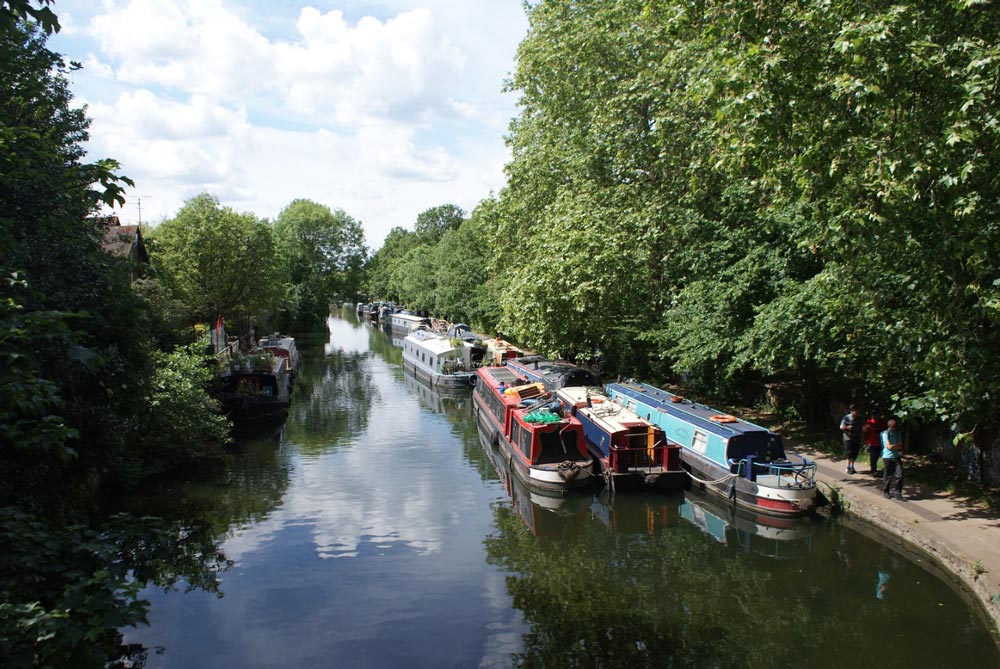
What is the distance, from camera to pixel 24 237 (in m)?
9.00

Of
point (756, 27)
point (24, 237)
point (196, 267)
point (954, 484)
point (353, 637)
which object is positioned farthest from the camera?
point (196, 267)

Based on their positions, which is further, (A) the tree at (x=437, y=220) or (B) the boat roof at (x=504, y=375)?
(A) the tree at (x=437, y=220)

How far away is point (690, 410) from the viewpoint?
1752cm

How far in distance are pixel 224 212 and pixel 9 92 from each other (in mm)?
25345

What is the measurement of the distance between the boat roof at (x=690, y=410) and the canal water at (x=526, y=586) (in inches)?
65.8

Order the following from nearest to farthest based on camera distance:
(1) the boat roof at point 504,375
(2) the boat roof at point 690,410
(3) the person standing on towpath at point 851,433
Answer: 1. (2) the boat roof at point 690,410
2. (3) the person standing on towpath at point 851,433
3. (1) the boat roof at point 504,375

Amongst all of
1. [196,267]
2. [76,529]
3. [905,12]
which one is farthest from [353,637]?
[196,267]

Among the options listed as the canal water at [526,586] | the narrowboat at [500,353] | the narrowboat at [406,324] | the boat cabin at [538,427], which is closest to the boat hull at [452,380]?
the narrowboat at [500,353]

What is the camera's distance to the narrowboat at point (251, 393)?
2391cm

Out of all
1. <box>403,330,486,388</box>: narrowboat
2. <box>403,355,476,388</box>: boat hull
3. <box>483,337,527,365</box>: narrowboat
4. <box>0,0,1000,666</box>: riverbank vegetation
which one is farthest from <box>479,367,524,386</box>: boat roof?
<box>403,330,486,388</box>: narrowboat

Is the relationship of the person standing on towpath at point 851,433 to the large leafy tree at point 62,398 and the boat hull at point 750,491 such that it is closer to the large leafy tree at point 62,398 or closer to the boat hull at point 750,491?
the boat hull at point 750,491

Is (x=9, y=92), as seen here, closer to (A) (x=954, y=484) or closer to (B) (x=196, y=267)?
(A) (x=954, y=484)

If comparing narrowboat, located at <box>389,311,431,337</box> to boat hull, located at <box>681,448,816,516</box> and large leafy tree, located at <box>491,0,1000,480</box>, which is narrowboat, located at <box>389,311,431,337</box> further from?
boat hull, located at <box>681,448,816,516</box>

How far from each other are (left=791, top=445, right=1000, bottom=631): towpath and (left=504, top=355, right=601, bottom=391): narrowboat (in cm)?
903
